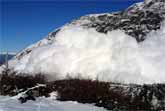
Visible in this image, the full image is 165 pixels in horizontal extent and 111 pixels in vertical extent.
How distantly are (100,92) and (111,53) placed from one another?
9.21 meters

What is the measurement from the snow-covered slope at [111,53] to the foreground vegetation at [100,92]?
498 centimetres

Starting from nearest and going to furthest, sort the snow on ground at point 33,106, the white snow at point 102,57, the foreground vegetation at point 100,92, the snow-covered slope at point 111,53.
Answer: the snow on ground at point 33,106 < the foreground vegetation at point 100,92 < the white snow at point 102,57 < the snow-covered slope at point 111,53

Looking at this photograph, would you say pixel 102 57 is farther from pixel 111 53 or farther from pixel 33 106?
pixel 33 106

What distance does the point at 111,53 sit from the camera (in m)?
23.5

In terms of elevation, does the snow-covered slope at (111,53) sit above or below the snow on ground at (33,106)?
above

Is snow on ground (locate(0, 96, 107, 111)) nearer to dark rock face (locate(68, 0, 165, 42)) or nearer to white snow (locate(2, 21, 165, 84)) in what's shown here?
white snow (locate(2, 21, 165, 84))

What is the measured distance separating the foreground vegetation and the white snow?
493 centimetres

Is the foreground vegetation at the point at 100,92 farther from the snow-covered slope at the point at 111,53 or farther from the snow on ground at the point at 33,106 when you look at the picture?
the snow-covered slope at the point at 111,53

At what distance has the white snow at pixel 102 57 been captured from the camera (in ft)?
71.1

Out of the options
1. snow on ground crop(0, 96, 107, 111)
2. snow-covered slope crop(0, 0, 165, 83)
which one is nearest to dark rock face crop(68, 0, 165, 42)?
snow-covered slope crop(0, 0, 165, 83)

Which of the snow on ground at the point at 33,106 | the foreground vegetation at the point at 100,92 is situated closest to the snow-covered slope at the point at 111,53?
the foreground vegetation at the point at 100,92

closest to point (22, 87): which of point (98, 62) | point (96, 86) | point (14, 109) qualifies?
point (96, 86)

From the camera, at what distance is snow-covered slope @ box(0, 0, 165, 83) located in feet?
71.6

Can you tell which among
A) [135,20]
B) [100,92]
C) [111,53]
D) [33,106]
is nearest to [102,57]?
[111,53]
